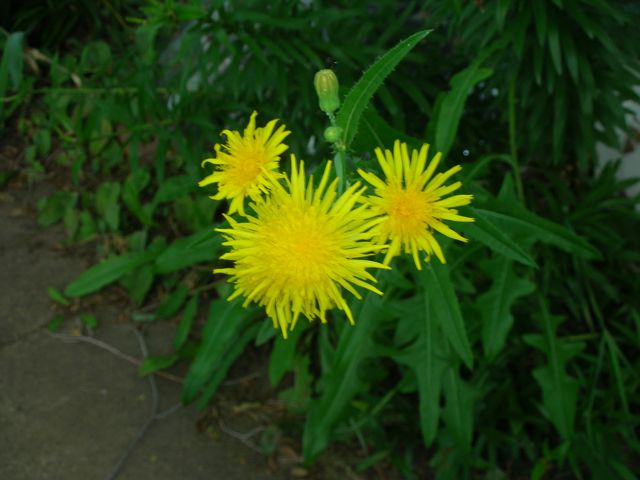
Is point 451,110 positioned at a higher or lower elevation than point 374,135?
higher

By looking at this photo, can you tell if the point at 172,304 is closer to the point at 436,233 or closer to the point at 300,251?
the point at 436,233

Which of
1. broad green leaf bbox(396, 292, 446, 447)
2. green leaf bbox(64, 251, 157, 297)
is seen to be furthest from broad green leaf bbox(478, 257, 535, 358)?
green leaf bbox(64, 251, 157, 297)

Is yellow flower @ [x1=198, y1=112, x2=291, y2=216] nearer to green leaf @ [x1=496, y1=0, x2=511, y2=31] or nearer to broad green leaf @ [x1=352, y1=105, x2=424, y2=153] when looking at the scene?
broad green leaf @ [x1=352, y1=105, x2=424, y2=153]

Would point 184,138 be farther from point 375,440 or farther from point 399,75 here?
point 375,440

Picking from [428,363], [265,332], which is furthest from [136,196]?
[428,363]

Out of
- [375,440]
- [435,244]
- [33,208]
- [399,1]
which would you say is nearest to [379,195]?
[435,244]

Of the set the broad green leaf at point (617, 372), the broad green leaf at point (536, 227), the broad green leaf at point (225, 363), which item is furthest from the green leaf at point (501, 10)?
the broad green leaf at point (225, 363)
